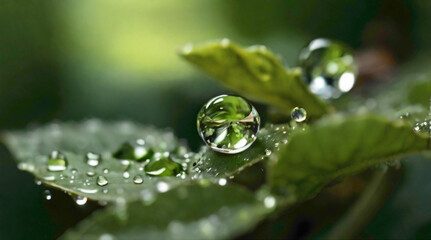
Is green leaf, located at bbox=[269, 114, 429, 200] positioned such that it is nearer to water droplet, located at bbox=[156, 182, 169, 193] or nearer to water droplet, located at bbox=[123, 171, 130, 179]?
water droplet, located at bbox=[156, 182, 169, 193]

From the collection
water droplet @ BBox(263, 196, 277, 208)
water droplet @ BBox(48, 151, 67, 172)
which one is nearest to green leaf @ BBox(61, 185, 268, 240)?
water droplet @ BBox(263, 196, 277, 208)

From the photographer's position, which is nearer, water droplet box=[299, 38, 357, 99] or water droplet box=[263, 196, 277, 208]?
water droplet box=[263, 196, 277, 208]

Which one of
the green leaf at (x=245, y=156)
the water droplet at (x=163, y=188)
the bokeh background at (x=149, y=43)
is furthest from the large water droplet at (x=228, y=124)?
the bokeh background at (x=149, y=43)

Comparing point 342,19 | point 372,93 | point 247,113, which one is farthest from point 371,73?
point 247,113

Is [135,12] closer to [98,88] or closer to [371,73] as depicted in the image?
[98,88]

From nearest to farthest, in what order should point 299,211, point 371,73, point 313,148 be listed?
1. point 313,148
2. point 299,211
3. point 371,73
